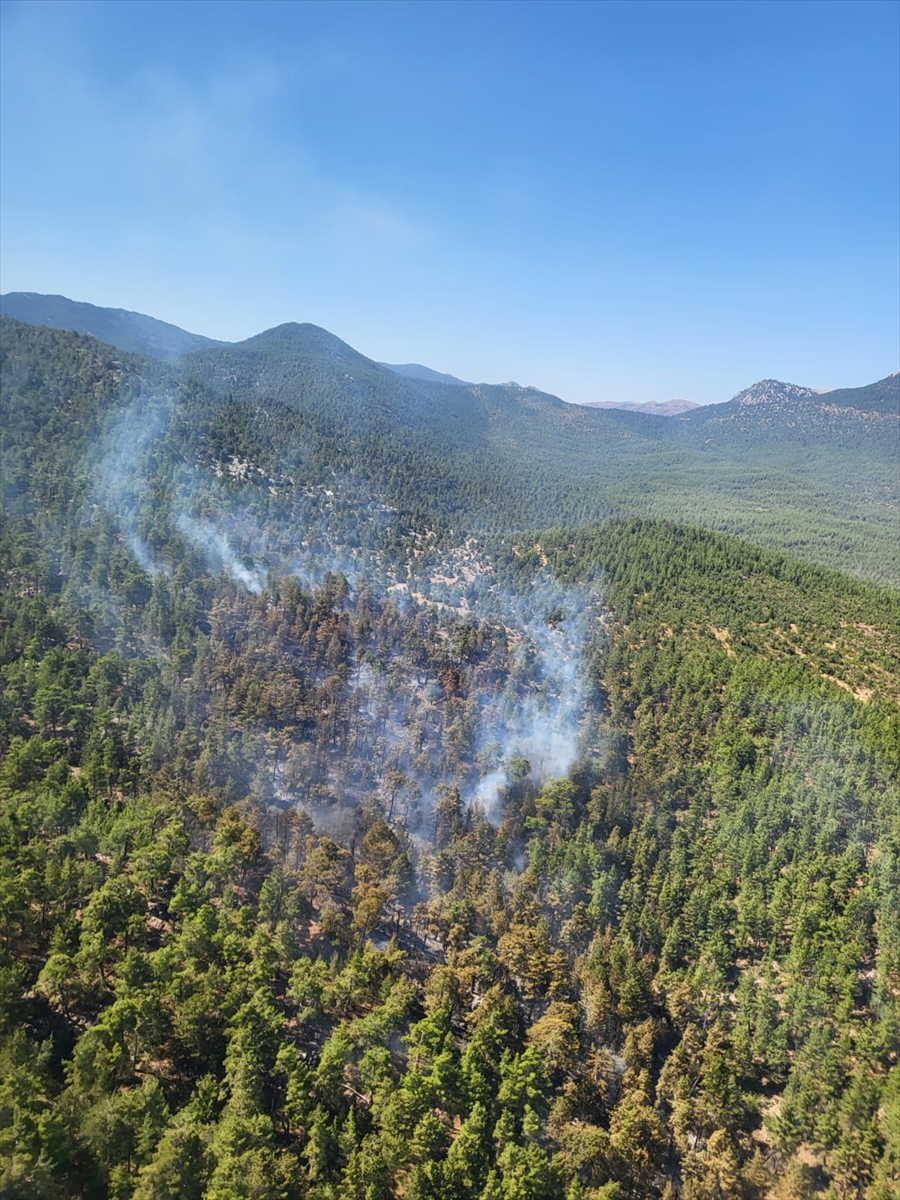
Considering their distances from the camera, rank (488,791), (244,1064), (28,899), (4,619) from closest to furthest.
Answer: (244,1064), (28,899), (488,791), (4,619)

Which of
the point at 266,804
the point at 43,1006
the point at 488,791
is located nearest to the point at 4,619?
the point at 266,804

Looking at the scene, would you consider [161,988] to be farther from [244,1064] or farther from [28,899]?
[28,899]

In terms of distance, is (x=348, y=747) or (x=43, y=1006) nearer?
(x=43, y=1006)

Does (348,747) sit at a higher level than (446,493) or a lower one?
lower

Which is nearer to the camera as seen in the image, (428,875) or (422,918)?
(422,918)

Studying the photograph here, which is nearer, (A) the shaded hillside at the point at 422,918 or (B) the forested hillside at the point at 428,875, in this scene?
(A) the shaded hillside at the point at 422,918

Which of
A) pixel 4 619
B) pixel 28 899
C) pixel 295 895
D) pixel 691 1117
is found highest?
pixel 4 619

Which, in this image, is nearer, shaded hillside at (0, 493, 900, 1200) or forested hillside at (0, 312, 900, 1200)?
shaded hillside at (0, 493, 900, 1200)

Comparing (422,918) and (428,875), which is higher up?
(428,875)
